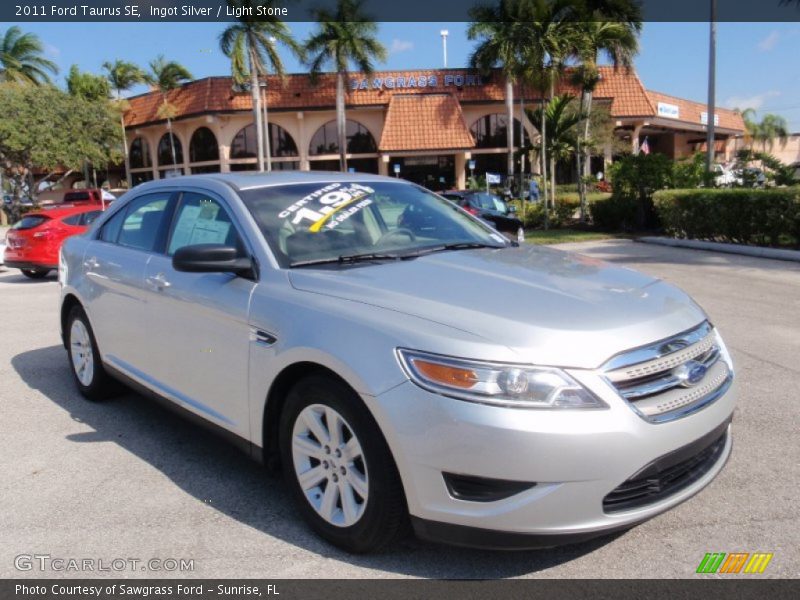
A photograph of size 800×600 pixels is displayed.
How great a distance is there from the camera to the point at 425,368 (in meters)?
2.60

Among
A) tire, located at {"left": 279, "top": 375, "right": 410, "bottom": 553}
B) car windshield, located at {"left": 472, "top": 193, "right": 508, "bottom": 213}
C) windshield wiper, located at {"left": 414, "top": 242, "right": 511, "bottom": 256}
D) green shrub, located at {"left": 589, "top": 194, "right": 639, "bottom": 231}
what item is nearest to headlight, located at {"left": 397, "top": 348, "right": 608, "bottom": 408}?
tire, located at {"left": 279, "top": 375, "right": 410, "bottom": 553}

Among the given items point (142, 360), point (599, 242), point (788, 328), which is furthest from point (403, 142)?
point (142, 360)

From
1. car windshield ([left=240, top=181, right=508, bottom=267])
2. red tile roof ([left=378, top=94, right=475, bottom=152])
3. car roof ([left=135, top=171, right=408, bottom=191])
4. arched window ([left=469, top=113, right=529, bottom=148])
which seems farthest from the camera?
arched window ([left=469, top=113, right=529, bottom=148])

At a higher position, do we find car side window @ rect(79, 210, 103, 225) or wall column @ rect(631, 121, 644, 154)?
wall column @ rect(631, 121, 644, 154)

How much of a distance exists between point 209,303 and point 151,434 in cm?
150

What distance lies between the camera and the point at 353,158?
43812 mm

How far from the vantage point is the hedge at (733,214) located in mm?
13344

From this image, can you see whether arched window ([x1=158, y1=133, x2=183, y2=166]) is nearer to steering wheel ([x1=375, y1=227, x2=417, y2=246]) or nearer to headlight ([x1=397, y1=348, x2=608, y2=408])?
steering wheel ([x1=375, y1=227, x2=417, y2=246])

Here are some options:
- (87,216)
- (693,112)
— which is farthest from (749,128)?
(87,216)

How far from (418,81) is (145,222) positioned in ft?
130

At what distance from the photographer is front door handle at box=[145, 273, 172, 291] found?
13.1 feet

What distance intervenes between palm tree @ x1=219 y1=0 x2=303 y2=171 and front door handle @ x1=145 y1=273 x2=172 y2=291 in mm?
34720

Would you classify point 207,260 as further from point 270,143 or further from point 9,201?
point 9,201

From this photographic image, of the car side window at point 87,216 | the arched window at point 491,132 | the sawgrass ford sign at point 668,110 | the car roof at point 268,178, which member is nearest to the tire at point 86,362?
the car roof at point 268,178
